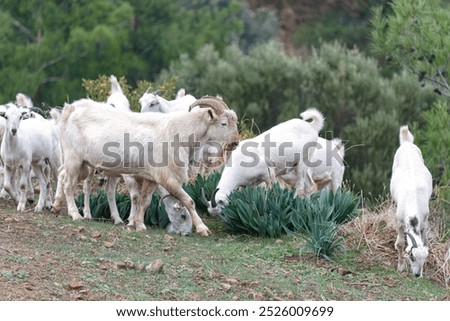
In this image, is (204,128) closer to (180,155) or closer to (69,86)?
(180,155)

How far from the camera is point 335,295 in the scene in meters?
11.2

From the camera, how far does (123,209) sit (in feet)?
47.4

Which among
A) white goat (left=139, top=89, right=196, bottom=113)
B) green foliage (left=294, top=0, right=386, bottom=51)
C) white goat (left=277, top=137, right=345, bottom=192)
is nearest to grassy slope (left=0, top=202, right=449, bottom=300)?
white goat (left=139, top=89, right=196, bottom=113)

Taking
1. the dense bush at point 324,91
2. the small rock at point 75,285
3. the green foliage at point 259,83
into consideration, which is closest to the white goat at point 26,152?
the small rock at point 75,285

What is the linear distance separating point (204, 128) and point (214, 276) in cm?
284

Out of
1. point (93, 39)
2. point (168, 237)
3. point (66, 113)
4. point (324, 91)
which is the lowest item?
point (324, 91)

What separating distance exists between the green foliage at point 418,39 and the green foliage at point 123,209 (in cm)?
964

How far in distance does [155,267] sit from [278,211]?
2956 millimetres

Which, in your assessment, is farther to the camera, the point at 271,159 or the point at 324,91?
the point at 324,91

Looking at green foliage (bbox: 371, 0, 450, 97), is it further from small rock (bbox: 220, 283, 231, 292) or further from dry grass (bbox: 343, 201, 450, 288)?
small rock (bbox: 220, 283, 231, 292)

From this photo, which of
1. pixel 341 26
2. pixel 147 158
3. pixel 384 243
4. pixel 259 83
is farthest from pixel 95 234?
pixel 341 26

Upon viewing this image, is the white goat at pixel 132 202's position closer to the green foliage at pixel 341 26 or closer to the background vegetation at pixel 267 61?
the background vegetation at pixel 267 61

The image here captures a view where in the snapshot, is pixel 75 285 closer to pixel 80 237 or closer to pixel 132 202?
pixel 80 237

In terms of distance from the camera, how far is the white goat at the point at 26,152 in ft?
45.7
